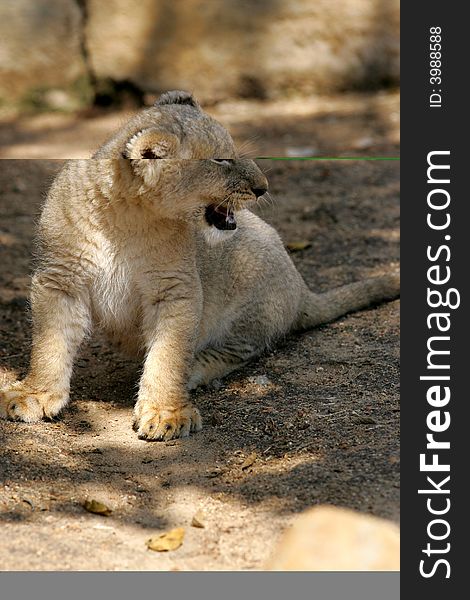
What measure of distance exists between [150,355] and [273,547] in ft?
5.42

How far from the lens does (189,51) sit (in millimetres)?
10734

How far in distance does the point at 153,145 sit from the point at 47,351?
1211 millimetres

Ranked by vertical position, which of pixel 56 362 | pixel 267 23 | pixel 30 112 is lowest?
pixel 56 362

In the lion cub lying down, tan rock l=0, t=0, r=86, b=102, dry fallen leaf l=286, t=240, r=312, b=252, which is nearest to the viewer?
the lion cub lying down

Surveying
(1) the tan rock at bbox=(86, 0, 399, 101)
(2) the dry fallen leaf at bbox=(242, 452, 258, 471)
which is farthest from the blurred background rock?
(2) the dry fallen leaf at bbox=(242, 452, 258, 471)

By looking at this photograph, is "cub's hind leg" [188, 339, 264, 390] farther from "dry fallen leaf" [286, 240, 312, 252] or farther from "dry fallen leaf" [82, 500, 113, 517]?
"dry fallen leaf" [286, 240, 312, 252]

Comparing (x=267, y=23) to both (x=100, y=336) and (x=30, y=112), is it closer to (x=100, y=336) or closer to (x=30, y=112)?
(x=30, y=112)

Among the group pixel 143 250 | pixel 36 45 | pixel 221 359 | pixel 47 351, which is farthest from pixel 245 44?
pixel 47 351

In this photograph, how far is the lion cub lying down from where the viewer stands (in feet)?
16.2

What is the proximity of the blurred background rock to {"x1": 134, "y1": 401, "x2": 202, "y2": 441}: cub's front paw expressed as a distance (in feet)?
19.7

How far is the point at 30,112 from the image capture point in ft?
35.8

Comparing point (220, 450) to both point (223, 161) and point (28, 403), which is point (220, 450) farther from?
point (223, 161)

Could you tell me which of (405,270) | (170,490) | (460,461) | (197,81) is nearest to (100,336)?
(170,490)

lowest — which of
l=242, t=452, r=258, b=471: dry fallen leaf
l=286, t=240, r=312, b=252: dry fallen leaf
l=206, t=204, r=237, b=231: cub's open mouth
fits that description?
l=242, t=452, r=258, b=471: dry fallen leaf
